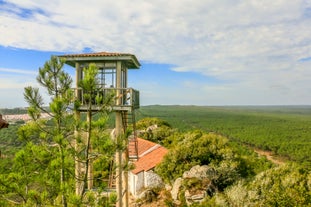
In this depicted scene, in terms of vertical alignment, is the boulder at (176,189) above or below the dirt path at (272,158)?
above

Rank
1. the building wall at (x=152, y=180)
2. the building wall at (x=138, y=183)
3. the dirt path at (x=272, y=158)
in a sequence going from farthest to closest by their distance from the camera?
1. the dirt path at (x=272, y=158)
2. the building wall at (x=138, y=183)
3. the building wall at (x=152, y=180)

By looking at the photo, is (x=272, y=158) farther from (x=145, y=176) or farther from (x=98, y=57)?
(x=98, y=57)

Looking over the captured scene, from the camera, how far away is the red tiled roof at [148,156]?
23188 mm

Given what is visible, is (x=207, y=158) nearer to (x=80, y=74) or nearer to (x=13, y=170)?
(x=80, y=74)

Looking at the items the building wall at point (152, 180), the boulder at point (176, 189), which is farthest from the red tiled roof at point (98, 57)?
the building wall at point (152, 180)

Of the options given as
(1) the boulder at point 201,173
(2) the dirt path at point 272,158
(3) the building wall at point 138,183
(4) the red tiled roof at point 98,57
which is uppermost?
(4) the red tiled roof at point 98,57

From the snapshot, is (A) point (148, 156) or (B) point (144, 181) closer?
(B) point (144, 181)

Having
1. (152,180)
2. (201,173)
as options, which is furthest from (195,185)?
(152,180)

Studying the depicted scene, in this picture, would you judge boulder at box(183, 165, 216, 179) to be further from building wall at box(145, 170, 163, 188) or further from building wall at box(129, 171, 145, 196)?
building wall at box(129, 171, 145, 196)

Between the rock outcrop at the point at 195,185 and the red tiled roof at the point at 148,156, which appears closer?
the rock outcrop at the point at 195,185

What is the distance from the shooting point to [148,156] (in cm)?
2622

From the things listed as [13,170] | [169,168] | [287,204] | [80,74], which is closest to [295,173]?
→ [287,204]

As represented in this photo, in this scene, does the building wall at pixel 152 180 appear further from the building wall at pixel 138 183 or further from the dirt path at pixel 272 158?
the dirt path at pixel 272 158

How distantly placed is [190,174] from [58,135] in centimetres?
1289
